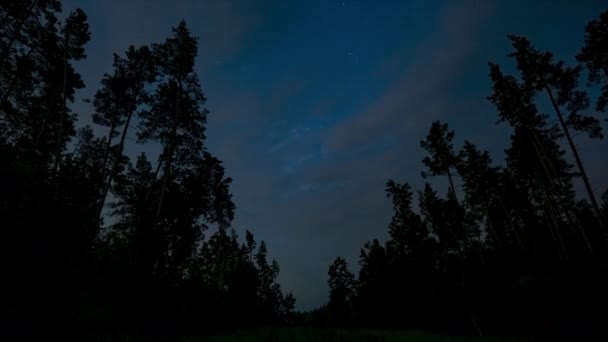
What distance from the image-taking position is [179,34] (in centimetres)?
2039

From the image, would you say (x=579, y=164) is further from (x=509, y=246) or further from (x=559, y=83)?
(x=509, y=246)

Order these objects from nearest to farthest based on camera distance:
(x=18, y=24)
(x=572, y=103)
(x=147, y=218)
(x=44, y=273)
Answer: (x=44, y=273) → (x=147, y=218) → (x=18, y=24) → (x=572, y=103)

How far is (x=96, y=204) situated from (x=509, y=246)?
55866mm

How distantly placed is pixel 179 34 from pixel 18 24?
9.04 metres

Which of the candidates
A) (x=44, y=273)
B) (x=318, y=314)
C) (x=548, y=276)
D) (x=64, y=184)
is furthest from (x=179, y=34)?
(x=318, y=314)

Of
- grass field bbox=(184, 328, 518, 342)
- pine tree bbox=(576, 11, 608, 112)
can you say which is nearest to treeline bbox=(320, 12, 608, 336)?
pine tree bbox=(576, 11, 608, 112)

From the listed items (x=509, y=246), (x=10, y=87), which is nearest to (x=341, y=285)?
(x=509, y=246)

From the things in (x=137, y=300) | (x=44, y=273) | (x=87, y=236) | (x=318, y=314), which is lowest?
(x=318, y=314)

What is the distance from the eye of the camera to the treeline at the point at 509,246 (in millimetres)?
17188

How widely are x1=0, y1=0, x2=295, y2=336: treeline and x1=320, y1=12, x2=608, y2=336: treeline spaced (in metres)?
17.9

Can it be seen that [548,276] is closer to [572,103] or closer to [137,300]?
[572,103]

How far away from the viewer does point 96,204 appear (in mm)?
11750

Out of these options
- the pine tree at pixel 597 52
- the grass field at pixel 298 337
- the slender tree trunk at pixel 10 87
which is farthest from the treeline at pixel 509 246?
the slender tree trunk at pixel 10 87

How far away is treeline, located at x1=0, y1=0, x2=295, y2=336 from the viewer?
7.68 meters
